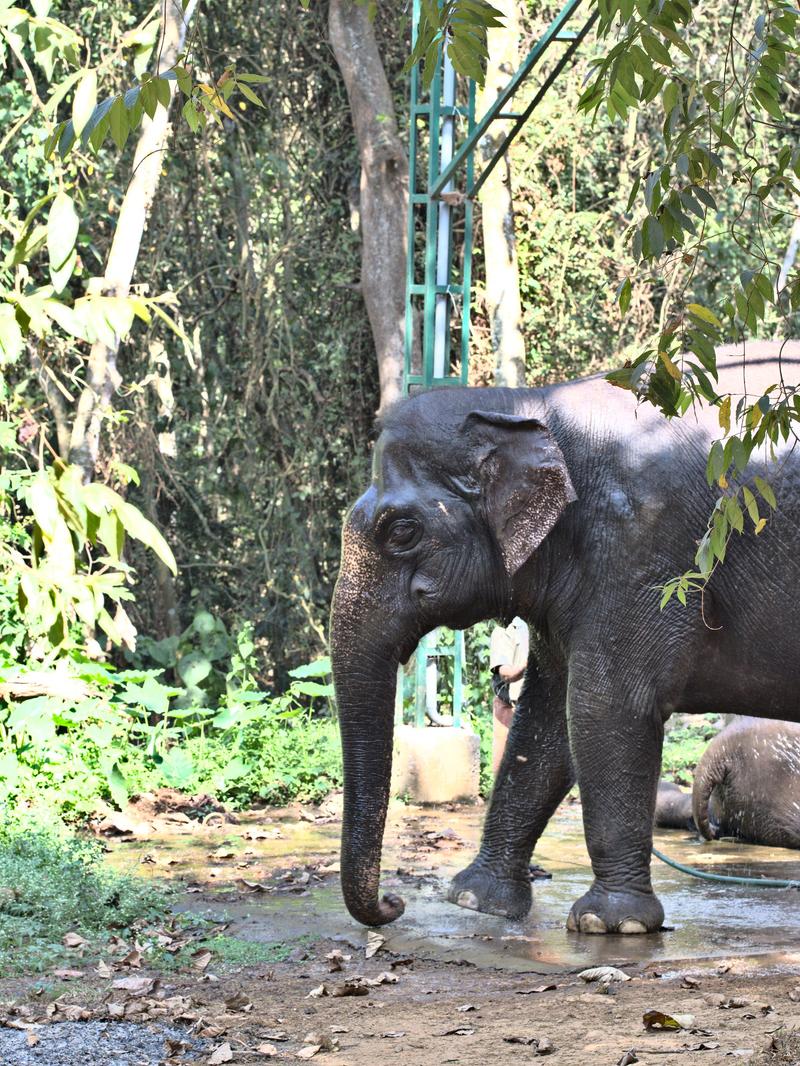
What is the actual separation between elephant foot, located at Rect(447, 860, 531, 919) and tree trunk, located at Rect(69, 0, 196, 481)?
5191 millimetres

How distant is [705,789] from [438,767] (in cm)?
202

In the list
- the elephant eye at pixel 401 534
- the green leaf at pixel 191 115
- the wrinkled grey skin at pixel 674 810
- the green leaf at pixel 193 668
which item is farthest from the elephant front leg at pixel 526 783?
→ the green leaf at pixel 193 668

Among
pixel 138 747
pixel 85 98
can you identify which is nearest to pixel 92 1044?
pixel 85 98

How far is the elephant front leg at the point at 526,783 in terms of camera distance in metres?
6.45

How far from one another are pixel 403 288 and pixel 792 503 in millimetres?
8152

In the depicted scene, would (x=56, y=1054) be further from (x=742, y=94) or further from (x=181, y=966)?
Answer: (x=742, y=94)

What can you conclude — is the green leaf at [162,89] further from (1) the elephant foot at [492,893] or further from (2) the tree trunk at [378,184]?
(2) the tree trunk at [378,184]

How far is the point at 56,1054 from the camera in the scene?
12.9 ft

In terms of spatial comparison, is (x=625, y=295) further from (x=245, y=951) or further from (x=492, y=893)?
(x=492, y=893)

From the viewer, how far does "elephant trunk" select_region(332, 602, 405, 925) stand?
564 cm

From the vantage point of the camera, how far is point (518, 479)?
18.9ft

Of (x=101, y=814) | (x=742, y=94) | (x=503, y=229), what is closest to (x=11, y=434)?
(x=101, y=814)

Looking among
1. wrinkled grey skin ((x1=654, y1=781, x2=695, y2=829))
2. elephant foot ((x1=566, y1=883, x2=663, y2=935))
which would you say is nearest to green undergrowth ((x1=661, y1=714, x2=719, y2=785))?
wrinkled grey skin ((x1=654, y1=781, x2=695, y2=829))

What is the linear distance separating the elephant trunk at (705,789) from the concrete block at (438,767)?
67.7 inches
